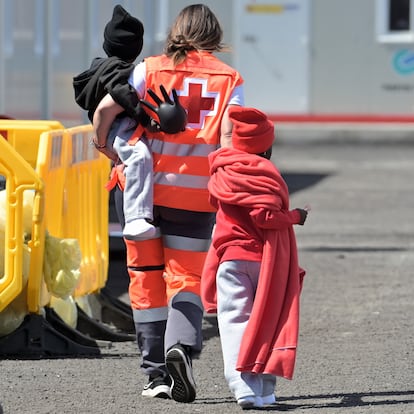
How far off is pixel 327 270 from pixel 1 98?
271 centimetres

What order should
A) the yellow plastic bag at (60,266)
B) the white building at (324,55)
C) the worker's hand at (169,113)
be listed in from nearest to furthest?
1. the worker's hand at (169,113)
2. the yellow plastic bag at (60,266)
3. the white building at (324,55)

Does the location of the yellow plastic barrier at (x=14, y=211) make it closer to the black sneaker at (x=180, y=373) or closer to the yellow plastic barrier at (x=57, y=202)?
the yellow plastic barrier at (x=57, y=202)

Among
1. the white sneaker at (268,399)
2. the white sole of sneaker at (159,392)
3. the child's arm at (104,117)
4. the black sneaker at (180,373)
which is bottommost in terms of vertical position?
the white sole of sneaker at (159,392)

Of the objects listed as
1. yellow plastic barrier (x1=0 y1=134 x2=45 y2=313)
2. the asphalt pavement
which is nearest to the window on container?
the asphalt pavement

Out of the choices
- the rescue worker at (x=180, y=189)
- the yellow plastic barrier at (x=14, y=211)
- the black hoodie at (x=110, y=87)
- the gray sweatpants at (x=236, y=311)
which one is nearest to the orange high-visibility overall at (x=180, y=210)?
the rescue worker at (x=180, y=189)

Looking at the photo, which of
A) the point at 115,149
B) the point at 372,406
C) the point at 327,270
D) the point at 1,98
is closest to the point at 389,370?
the point at 372,406

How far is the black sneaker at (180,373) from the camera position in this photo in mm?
5965

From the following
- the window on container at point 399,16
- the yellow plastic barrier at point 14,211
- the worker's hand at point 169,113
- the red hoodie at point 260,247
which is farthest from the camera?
the window on container at point 399,16

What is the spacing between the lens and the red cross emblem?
20.0 ft

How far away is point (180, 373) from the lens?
5977 mm

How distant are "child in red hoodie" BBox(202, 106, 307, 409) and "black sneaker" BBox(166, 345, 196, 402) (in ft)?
0.56

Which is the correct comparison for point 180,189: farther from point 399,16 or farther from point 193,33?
point 399,16

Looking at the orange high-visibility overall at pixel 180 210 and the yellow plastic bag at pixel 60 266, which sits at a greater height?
the orange high-visibility overall at pixel 180 210

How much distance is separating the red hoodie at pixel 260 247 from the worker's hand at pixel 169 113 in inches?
7.9
